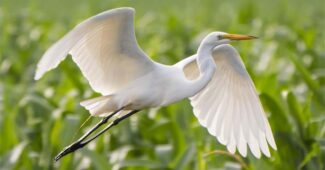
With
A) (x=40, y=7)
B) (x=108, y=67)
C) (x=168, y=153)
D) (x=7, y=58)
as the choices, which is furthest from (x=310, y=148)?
(x=40, y=7)

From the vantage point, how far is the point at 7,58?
24.3 ft

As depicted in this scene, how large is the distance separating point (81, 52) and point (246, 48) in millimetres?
4146

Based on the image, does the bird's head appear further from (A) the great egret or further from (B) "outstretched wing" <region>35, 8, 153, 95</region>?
(B) "outstretched wing" <region>35, 8, 153, 95</region>

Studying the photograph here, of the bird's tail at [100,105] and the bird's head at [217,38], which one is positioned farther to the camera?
the bird's tail at [100,105]

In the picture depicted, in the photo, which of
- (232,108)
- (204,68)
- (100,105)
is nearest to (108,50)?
(100,105)

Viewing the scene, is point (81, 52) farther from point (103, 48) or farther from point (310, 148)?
point (310, 148)

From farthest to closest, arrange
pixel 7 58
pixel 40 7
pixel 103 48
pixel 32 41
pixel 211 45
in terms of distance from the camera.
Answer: pixel 40 7 < pixel 32 41 < pixel 7 58 < pixel 103 48 < pixel 211 45

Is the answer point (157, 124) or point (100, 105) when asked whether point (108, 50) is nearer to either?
point (100, 105)

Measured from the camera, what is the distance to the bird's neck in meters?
2.91

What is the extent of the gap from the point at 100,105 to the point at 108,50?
197 mm

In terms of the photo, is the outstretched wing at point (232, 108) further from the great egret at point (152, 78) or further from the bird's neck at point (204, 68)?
the bird's neck at point (204, 68)

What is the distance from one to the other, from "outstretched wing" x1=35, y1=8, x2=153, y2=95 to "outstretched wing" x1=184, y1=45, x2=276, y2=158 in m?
0.37

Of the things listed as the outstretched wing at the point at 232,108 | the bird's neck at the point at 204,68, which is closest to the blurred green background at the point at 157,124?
the outstretched wing at the point at 232,108

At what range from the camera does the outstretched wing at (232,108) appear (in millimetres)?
3520
